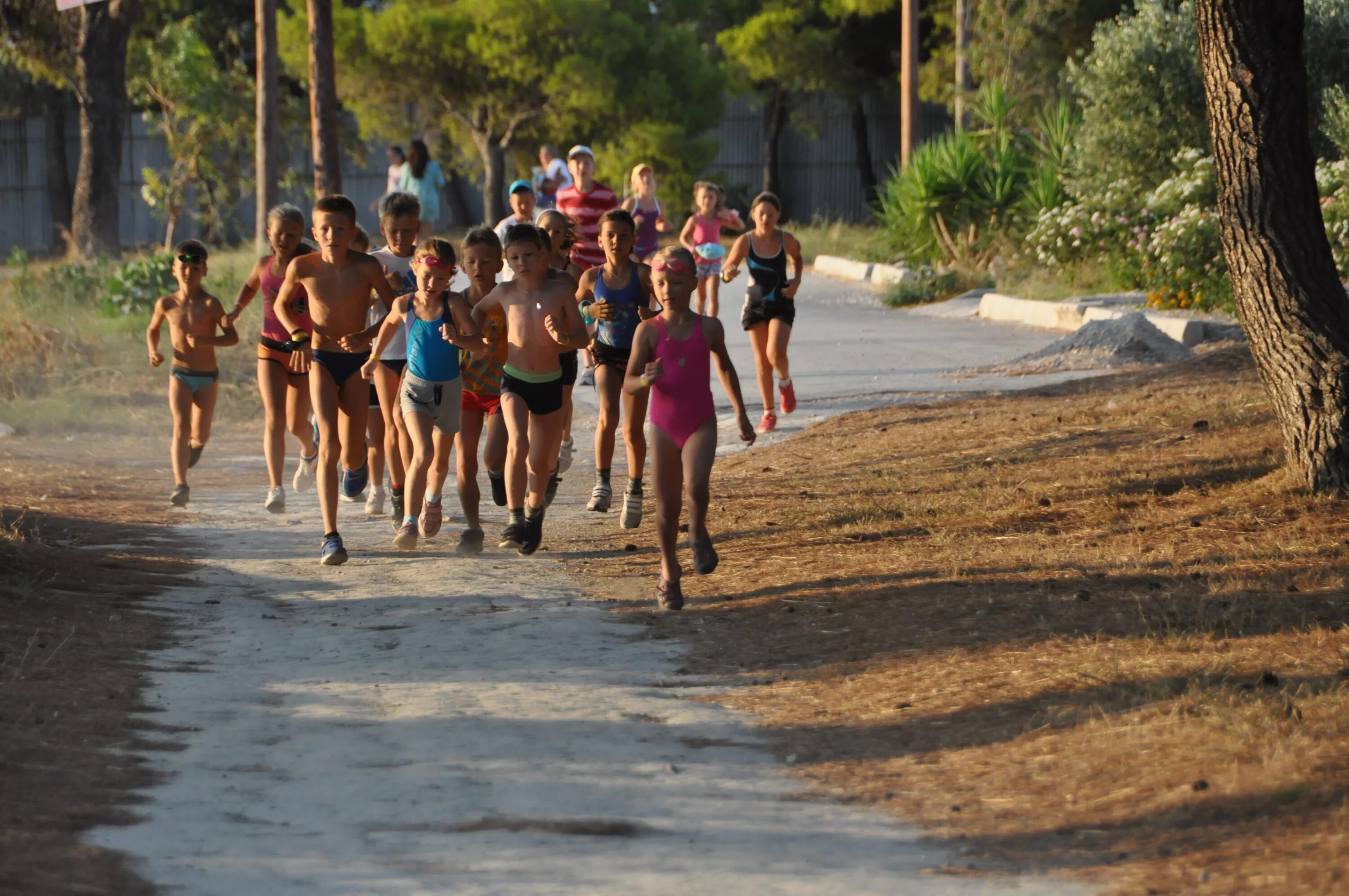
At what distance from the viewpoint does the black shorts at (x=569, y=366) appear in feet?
28.4

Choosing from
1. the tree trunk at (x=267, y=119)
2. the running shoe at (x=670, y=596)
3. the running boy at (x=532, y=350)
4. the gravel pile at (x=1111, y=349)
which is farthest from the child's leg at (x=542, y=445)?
the tree trunk at (x=267, y=119)

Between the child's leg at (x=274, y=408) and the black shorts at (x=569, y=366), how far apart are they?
1692 millimetres

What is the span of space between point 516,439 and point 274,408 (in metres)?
1.75

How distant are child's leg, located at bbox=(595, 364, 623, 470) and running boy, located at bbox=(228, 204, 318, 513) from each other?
1557mm

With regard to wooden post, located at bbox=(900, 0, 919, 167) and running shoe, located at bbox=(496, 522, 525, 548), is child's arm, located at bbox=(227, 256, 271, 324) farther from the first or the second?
wooden post, located at bbox=(900, 0, 919, 167)

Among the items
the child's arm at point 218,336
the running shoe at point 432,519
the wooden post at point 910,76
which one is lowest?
the running shoe at point 432,519

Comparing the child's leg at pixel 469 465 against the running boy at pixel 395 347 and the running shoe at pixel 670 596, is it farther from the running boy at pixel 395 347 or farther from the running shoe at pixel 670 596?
the running shoe at pixel 670 596

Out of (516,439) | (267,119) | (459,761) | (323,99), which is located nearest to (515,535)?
(516,439)

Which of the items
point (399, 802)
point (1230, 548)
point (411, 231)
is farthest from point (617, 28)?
point (399, 802)

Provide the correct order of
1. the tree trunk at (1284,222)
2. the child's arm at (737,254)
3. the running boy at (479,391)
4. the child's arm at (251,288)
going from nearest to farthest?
the tree trunk at (1284,222) → the running boy at (479,391) → the child's arm at (251,288) → the child's arm at (737,254)

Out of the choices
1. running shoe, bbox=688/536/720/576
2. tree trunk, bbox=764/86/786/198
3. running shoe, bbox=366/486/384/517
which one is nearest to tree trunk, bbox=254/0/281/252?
running shoe, bbox=366/486/384/517

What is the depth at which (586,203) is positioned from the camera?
41.1ft

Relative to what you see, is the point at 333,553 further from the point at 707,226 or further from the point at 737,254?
the point at 707,226

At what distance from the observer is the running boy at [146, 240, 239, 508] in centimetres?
983
